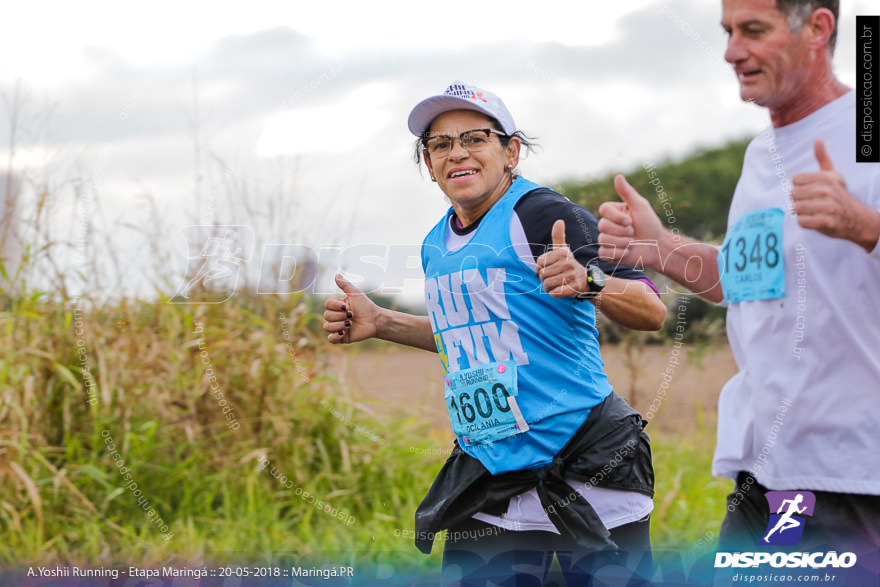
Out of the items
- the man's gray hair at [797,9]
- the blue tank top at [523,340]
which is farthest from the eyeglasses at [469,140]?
the man's gray hair at [797,9]

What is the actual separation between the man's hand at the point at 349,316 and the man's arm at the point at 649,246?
95 cm

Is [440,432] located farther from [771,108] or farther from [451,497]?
[771,108]

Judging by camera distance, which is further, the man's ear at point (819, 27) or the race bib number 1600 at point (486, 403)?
the race bib number 1600 at point (486, 403)

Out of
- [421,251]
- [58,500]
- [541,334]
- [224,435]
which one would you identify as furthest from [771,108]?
[58,500]

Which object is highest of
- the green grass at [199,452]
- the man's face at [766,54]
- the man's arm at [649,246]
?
the man's face at [766,54]

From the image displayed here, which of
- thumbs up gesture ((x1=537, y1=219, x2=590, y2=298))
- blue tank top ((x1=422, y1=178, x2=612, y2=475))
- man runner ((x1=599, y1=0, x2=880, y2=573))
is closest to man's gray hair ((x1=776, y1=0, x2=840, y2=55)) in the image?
man runner ((x1=599, y1=0, x2=880, y2=573))

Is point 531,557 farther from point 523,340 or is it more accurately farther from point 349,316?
point 349,316

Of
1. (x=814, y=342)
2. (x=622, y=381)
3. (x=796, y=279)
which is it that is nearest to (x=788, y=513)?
(x=814, y=342)

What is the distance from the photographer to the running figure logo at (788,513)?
204 cm

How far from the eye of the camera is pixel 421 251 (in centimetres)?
276

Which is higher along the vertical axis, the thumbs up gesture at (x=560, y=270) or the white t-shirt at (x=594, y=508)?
the thumbs up gesture at (x=560, y=270)

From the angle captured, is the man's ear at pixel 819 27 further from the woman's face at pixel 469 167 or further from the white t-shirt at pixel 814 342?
the woman's face at pixel 469 167

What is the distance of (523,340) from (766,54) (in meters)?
0.90

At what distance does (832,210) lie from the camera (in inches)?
69.1
